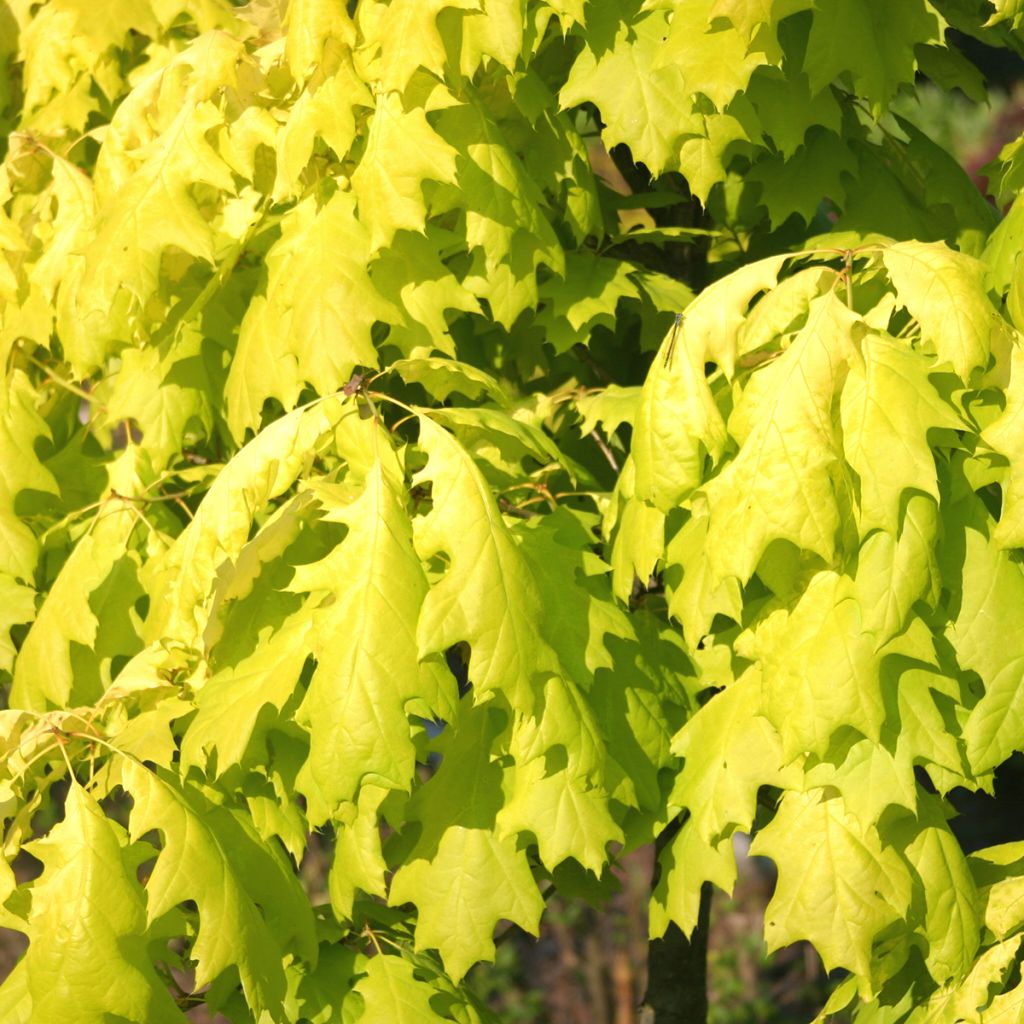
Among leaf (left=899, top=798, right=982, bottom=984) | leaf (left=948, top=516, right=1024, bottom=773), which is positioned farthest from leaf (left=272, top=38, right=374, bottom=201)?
leaf (left=899, top=798, right=982, bottom=984)

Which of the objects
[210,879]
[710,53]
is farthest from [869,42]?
[210,879]

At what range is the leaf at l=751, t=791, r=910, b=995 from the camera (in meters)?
1.88

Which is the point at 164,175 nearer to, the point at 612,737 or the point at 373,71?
the point at 373,71

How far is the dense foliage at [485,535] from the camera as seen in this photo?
5.56ft

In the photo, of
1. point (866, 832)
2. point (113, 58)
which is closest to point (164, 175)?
point (113, 58)

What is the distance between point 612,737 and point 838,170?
1151mm

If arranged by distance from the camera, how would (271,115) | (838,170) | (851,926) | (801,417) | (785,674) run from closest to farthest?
1. (801,417)
2. (785,674)
3. (851,926)
4. (271,115)
5. (838,170)

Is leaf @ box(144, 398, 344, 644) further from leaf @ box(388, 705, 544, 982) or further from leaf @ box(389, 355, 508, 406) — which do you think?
leaf @ box(388, 705, 544, 982)

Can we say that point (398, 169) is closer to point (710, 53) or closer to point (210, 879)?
point (710, 53)

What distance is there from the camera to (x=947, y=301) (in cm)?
166

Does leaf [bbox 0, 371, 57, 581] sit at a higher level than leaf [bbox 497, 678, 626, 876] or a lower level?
higher

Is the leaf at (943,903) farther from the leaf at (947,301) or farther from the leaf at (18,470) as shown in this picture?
the leaf at (18,470)

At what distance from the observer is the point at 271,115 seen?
217 centimetres

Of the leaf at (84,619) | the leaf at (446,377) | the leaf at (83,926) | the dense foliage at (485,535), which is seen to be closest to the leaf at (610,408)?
the dense foliage at (485,535)
